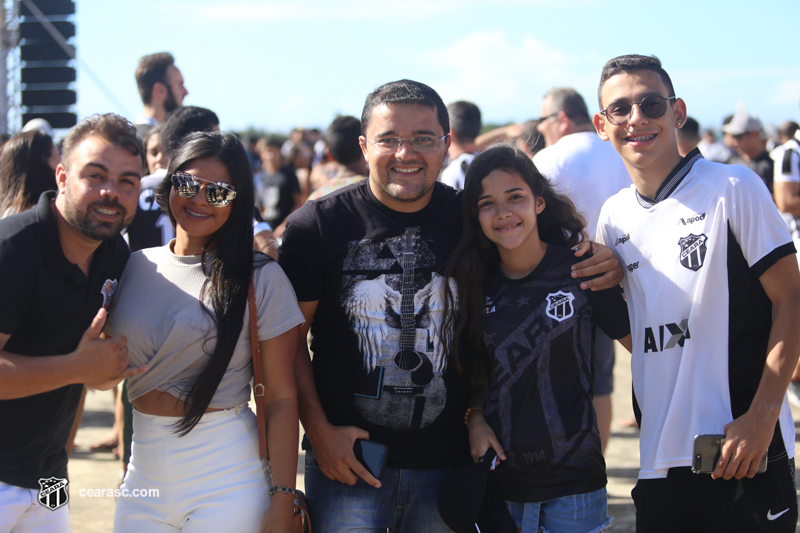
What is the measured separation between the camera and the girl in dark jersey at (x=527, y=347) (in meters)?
2.65

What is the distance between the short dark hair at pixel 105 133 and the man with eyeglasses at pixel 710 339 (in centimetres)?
202

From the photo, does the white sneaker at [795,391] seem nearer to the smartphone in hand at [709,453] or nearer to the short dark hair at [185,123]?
the smartphone in hand at [709,453]

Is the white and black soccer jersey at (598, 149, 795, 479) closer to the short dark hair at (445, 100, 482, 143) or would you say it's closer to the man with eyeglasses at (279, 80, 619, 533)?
the man with eyeglasses at (279, 80, 619, 533)

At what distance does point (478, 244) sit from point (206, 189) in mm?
1135

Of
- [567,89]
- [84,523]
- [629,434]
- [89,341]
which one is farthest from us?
[629,434]

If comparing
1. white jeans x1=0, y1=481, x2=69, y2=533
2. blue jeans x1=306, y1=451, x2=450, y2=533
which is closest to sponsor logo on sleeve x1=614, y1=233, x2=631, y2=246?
blue jeans x1=306, y1=451, x2=450, y2=533

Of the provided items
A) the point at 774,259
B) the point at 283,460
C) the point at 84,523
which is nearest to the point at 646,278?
the point at 774,259

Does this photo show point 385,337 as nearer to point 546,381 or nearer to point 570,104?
point 546,381

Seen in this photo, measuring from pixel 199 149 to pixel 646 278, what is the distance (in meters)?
1.85

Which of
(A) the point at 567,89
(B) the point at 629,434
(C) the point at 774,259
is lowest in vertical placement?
(B) the point at 629,434

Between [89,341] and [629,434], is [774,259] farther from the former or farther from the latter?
[629,434]

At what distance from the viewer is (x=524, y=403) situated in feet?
8.89

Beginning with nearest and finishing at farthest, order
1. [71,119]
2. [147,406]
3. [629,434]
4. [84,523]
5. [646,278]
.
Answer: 1. [147,406]
2. [646,278]
3. [84,523]
4. [629,434]
5. [71,119]

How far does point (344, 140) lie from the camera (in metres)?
5.70
